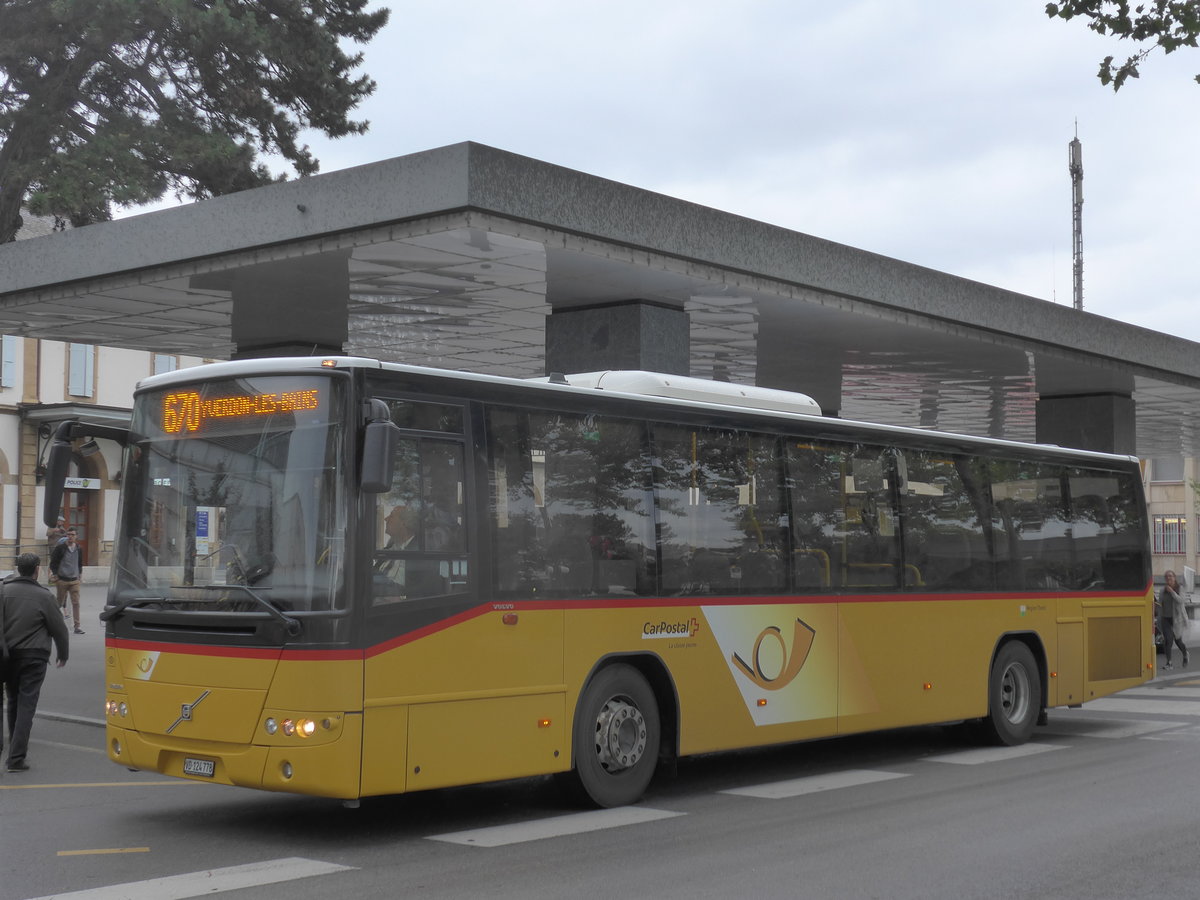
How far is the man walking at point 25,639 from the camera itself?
11375 millimetres

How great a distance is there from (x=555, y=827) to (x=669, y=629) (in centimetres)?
184

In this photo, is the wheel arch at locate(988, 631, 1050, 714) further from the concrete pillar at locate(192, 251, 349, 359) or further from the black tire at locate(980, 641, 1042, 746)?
the concrete pillar at locate(192, 251, 349, 359)

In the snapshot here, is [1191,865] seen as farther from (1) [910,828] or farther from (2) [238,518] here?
(2) [238,518]

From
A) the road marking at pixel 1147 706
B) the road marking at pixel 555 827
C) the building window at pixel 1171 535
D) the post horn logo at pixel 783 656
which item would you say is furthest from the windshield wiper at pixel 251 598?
the building window at pixel 1171 535

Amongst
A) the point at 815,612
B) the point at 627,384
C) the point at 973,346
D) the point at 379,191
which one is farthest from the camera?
the point at 973,346

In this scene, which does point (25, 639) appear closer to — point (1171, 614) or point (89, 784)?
point (89, 784)

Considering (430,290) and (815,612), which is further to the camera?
(430,290)

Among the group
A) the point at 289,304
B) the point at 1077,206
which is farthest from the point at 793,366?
the point at 1077,206

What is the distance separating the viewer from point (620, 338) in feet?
55.8

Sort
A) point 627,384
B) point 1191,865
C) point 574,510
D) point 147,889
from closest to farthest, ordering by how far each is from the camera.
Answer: point 147,889 < point 1191,865 < point 574,510 < point 627,384

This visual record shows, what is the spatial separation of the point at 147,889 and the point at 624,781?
378 cm

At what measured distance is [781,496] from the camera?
1179 cm

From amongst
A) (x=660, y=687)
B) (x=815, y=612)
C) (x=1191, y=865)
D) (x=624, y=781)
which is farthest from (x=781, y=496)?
(x=1191, y=865)

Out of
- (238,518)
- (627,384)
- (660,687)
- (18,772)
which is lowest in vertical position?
(18,772)
